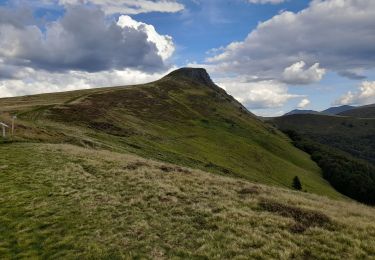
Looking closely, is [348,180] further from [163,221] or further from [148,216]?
[163,221]

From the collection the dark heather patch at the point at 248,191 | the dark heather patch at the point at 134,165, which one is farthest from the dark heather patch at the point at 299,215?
the dark heather patch at the point at 134,165

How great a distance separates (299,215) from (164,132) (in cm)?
8549

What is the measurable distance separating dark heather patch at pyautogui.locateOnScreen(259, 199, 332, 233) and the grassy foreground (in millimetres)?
48

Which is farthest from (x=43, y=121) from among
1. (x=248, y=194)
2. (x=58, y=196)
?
(x=248, y=194)

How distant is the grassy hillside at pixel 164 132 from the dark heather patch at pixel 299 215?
3775cm

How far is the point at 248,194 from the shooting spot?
80.5ft

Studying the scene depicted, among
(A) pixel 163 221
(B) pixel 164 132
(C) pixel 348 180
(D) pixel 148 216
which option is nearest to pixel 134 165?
(D) pixel 148 216

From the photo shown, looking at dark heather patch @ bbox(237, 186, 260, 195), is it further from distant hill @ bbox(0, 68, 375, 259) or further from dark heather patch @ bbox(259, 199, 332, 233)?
dark heather patch @ bbox(259, 199, 332, 233)

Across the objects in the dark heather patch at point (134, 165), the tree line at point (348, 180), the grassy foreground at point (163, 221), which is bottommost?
the tree line at point (348, 180)

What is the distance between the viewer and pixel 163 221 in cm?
1828

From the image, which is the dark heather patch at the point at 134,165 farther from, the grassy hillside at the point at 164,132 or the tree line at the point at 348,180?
the tree line at the point at 348,180

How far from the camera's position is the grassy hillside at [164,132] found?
2559 inches

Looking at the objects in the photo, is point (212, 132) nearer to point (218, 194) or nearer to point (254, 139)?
point (254, 139)

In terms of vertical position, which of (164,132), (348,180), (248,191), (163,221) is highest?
(164,132)
